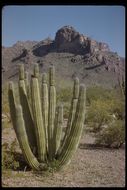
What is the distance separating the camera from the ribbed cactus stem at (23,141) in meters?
9.49

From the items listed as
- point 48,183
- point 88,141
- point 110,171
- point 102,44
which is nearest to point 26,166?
point 48,183

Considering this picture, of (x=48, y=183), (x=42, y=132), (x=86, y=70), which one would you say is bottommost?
(x=48, y=183)

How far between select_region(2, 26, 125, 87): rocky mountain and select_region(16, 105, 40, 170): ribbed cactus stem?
4521 cm

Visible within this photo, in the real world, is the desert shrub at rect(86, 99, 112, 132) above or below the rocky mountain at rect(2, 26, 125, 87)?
below

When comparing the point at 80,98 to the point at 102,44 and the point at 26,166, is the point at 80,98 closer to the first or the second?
the point at 26,166

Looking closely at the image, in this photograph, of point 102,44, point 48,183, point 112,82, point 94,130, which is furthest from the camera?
point 102,44

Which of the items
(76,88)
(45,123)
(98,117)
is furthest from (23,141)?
(98,117)

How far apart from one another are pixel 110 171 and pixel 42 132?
82.5 inches

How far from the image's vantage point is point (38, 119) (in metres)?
10.7

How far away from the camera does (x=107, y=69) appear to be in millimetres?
68750

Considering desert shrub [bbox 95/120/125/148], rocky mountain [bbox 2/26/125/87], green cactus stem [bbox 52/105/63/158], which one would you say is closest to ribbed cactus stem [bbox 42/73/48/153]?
green cactus stem [bbox 52/105/63/158]

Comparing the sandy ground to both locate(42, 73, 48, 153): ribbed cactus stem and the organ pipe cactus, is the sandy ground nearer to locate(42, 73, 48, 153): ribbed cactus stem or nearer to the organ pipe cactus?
the organ pipe cactus

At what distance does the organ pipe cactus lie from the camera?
33.9 feet

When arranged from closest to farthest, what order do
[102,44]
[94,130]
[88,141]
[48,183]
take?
[48,183] → [88,141] → [94,130] → [102,44]
